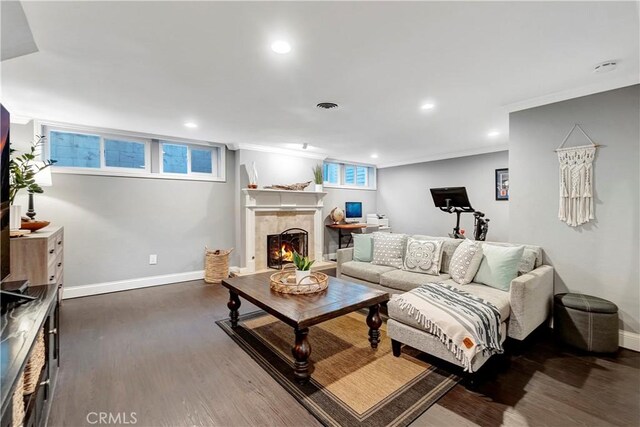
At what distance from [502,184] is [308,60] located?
15.8ft

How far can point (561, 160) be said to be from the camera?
2.84m

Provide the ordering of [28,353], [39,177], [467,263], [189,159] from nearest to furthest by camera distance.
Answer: [28,353] < [467,263] < [39,177] < [189,159]

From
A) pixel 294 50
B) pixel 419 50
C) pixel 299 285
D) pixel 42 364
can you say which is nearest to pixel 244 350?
pixel 299 285

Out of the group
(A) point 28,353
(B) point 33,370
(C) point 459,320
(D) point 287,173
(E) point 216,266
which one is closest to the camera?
(A) point 28,353

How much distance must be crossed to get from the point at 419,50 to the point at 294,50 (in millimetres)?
893

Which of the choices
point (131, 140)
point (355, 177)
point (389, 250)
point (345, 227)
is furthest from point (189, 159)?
point (355, 177)

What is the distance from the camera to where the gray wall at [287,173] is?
16.6 feet

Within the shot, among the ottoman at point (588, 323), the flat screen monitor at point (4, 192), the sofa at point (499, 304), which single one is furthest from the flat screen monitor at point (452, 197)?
the flat screen monitor at point (4, 192)

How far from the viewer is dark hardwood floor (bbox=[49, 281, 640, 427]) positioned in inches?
66.8

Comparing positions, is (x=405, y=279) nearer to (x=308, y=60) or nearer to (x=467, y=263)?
(x=467, y=263)

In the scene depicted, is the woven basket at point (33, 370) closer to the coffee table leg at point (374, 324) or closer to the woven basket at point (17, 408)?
the woven basket at point (17, 408)

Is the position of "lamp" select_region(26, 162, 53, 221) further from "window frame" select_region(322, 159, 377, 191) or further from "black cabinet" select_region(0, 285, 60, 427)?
"window frame" select_region(322, 159, 377, 191)

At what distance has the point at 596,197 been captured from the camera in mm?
2650

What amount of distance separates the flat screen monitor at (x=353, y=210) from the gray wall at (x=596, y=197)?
4.04 metres
